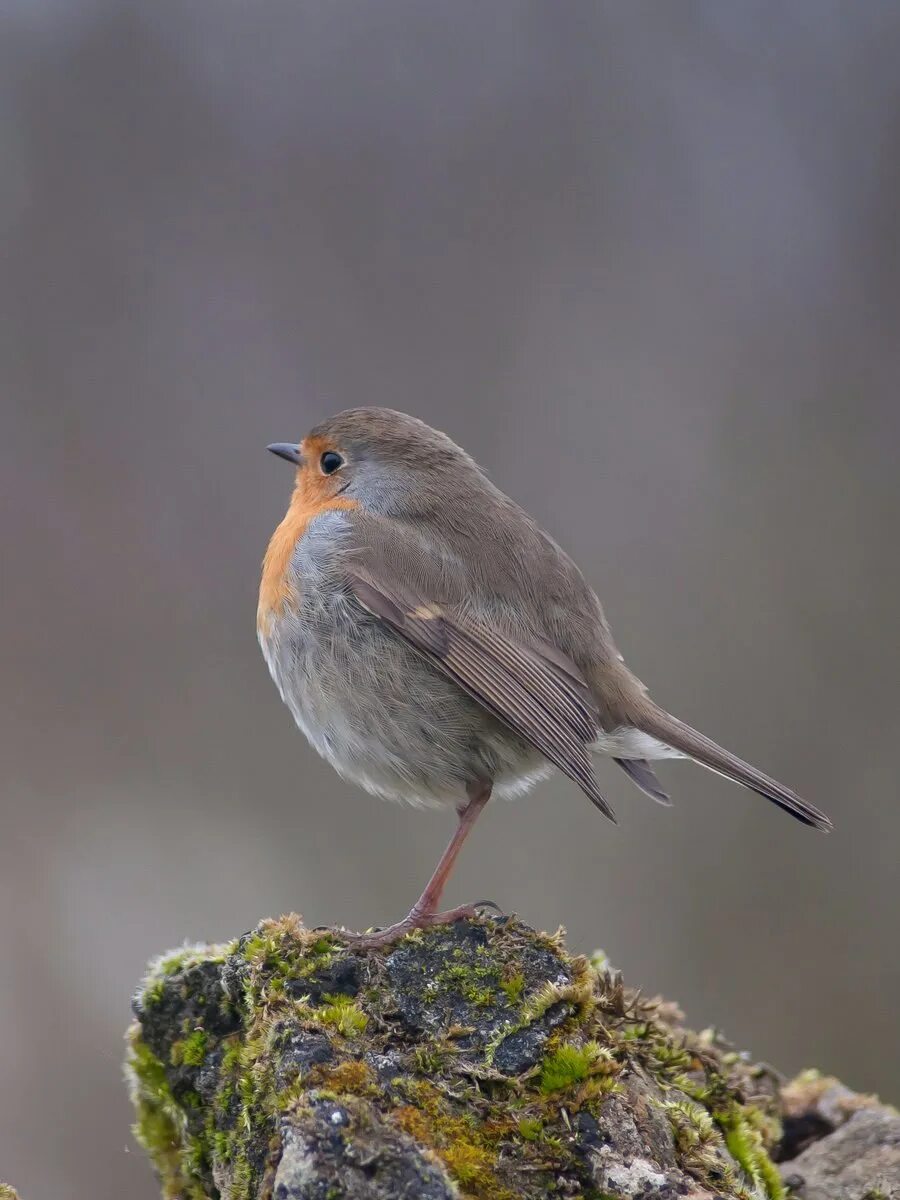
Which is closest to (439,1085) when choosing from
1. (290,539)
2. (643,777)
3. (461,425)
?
(643,777)

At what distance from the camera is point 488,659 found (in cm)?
363

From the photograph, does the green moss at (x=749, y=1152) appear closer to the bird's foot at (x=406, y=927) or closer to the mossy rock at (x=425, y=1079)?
the mossy rock at (x=425, y=1079)

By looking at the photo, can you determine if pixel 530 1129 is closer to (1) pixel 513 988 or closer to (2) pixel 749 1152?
(1) pixel 513 988

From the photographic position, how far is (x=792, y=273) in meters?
8.00

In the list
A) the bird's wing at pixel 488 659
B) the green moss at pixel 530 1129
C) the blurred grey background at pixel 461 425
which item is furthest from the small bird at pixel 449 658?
the blurred grey background at pixel 461 425

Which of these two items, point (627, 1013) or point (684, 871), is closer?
point (627, 1013)

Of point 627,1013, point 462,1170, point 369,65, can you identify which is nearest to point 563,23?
point 369,65

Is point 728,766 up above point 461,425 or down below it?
below

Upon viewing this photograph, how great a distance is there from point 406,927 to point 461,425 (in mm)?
4570

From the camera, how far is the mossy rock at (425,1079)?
232 centimetres

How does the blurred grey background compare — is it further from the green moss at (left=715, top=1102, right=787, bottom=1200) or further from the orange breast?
the green moss at (left=715, top=1102, right=787, bottom=1200)

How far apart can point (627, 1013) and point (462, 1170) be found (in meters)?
0.95

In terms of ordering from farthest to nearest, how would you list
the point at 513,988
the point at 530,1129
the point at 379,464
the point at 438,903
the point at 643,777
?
the point at 379,464, the point at 643,777, the point at 438,903, the point at 513,988, the point at 530,1129

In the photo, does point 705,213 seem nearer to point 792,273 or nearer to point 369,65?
point 792,273
